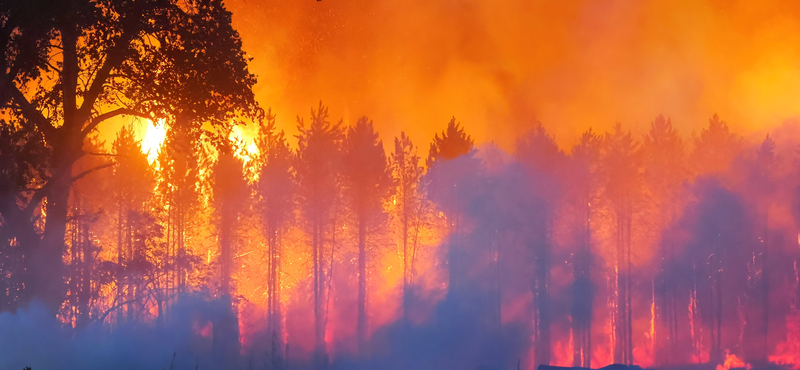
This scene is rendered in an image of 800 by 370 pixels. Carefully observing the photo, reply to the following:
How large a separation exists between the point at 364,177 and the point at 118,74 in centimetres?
3149

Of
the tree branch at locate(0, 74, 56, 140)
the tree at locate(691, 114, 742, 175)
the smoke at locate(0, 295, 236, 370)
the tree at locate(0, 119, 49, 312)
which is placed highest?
the tree at locate(691, 114, 742, 175)

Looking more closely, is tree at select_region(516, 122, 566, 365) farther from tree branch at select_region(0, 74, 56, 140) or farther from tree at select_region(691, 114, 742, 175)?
Answer: tree branch at select_region(0, 74, 56, 140)

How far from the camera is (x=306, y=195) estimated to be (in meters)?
43.5

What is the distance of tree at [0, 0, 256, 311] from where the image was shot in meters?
10.8

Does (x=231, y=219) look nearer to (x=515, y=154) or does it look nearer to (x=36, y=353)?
(x=515, y=154)

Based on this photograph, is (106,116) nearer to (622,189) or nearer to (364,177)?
(364,177)

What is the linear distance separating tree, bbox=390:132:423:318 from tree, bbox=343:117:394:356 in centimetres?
270

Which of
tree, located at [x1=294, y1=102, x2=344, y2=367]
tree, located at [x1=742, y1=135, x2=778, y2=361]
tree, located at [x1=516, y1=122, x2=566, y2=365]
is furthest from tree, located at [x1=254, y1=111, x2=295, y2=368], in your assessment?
tree, located at [x1=742, y1=135, x2=778, y2=361]

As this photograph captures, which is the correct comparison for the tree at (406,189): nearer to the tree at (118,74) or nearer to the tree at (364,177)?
the tree at (364,177)

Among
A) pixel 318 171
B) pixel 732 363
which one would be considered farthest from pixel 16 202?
pixel 732 363

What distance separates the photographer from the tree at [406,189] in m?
46.3

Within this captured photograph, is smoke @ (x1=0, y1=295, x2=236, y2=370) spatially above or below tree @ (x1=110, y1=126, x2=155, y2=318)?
below

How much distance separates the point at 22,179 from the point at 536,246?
3518cm

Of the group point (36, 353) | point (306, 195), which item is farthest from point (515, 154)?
point (36, 353)
